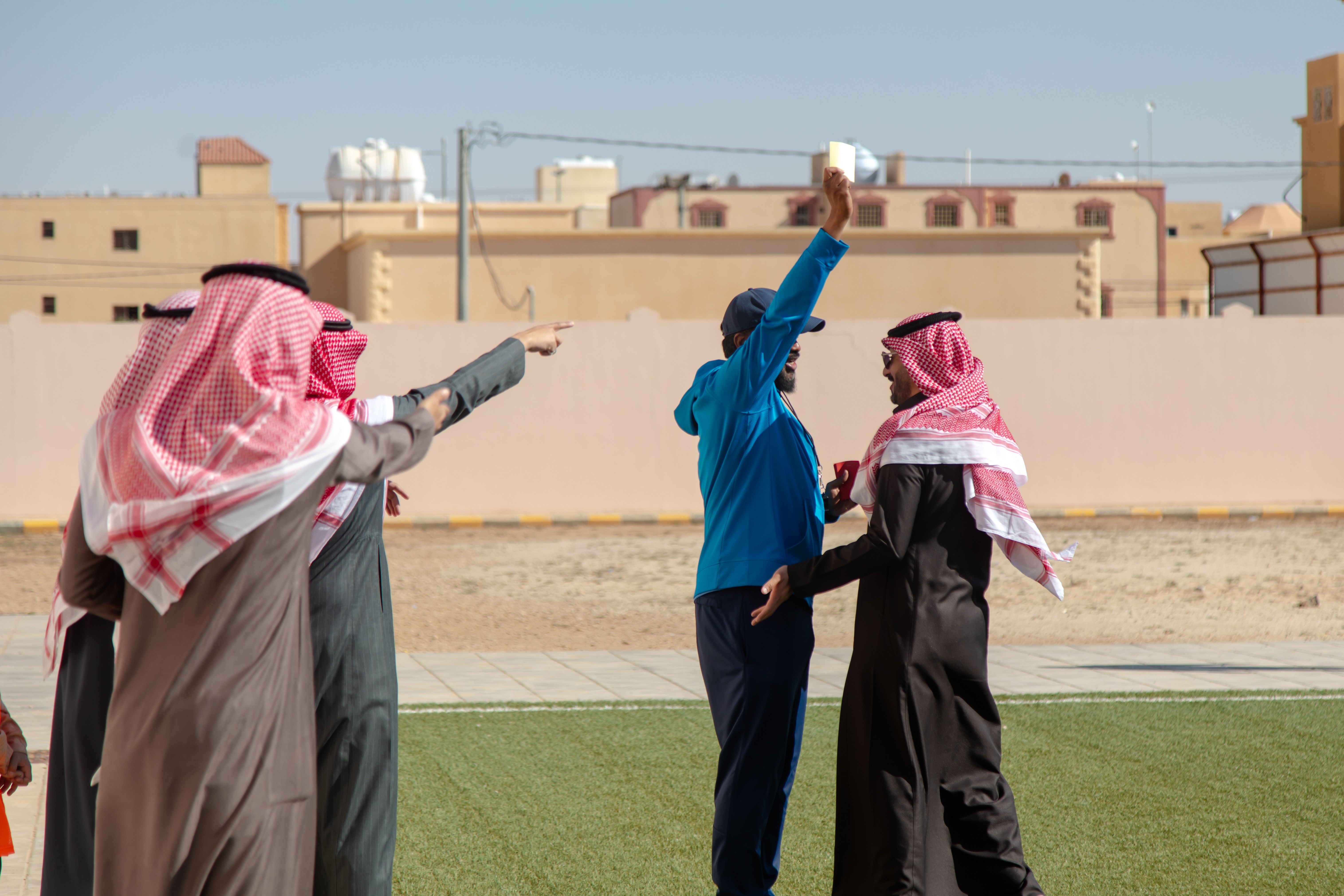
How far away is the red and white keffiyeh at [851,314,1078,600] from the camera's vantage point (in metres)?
3.58

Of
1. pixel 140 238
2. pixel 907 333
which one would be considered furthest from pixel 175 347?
pixel 140 238

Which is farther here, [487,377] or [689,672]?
[689,672]

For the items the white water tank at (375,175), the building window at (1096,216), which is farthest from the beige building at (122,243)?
the building window at (1096,216)

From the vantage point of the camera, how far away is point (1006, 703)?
6898mm

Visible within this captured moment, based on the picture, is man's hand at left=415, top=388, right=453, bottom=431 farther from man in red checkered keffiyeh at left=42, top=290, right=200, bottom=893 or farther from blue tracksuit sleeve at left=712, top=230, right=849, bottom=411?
blue tracksuit sleeve at left=712, top=230, right=849, bottom=411

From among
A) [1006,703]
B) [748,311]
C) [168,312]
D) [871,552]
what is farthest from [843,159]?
[1006,703]

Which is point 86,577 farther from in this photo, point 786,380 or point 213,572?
point 786,380

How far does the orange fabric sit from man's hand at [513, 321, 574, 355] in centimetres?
165

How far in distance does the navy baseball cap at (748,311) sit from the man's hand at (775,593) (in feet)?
2.31

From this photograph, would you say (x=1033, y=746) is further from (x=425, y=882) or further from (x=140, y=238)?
(x=140, y=238)

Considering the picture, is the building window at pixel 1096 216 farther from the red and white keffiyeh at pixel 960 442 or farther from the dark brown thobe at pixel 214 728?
the dark brown thobe at pixel 214 728

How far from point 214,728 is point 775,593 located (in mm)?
1496

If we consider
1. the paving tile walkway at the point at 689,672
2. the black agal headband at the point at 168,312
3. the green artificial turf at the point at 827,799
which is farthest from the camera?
the paving tile walkway at the point at 689,672

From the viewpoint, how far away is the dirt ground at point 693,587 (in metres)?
9.65
